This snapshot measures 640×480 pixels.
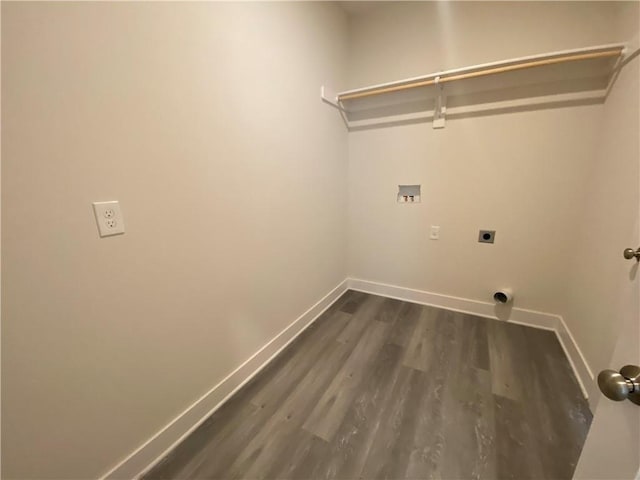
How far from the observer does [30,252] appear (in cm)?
70

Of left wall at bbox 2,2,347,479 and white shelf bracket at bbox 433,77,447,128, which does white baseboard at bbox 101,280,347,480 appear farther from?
white shelf bracket at bbox 433,77,447,128

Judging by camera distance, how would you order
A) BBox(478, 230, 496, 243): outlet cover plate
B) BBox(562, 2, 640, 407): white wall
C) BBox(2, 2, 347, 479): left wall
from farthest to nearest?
1. BBox(478, 230, 496, 243): outlet cover plate
2. BBox(562, 2, 640, 407): white wall
3. BBox(2, 2, 347, 479): left wall

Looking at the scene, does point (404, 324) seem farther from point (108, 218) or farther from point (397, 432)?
point (108, 218)

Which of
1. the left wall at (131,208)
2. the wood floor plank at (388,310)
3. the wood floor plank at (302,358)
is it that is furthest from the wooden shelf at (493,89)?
the wood floor plank at (302,358)

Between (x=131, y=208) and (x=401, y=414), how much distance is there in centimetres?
157

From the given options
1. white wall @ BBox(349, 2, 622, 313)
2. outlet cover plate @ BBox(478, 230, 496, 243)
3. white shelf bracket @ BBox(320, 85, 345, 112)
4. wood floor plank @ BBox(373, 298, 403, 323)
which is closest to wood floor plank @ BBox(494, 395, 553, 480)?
wood floor plank @ BBox(373, 298, 403, 323)

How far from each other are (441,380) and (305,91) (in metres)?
2.10

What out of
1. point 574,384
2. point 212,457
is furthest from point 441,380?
point 212,457

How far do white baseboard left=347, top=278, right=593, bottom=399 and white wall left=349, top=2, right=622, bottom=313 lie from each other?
0.22 ft

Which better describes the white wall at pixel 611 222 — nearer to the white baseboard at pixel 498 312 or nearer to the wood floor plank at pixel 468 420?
the white baseboard at pixel 498 312

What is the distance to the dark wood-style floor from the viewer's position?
A: 3.41 feet

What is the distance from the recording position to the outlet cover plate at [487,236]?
1949 millimetres

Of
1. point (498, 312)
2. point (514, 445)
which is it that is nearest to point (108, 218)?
point (514, 445)

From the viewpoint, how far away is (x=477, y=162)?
1.89 meters
